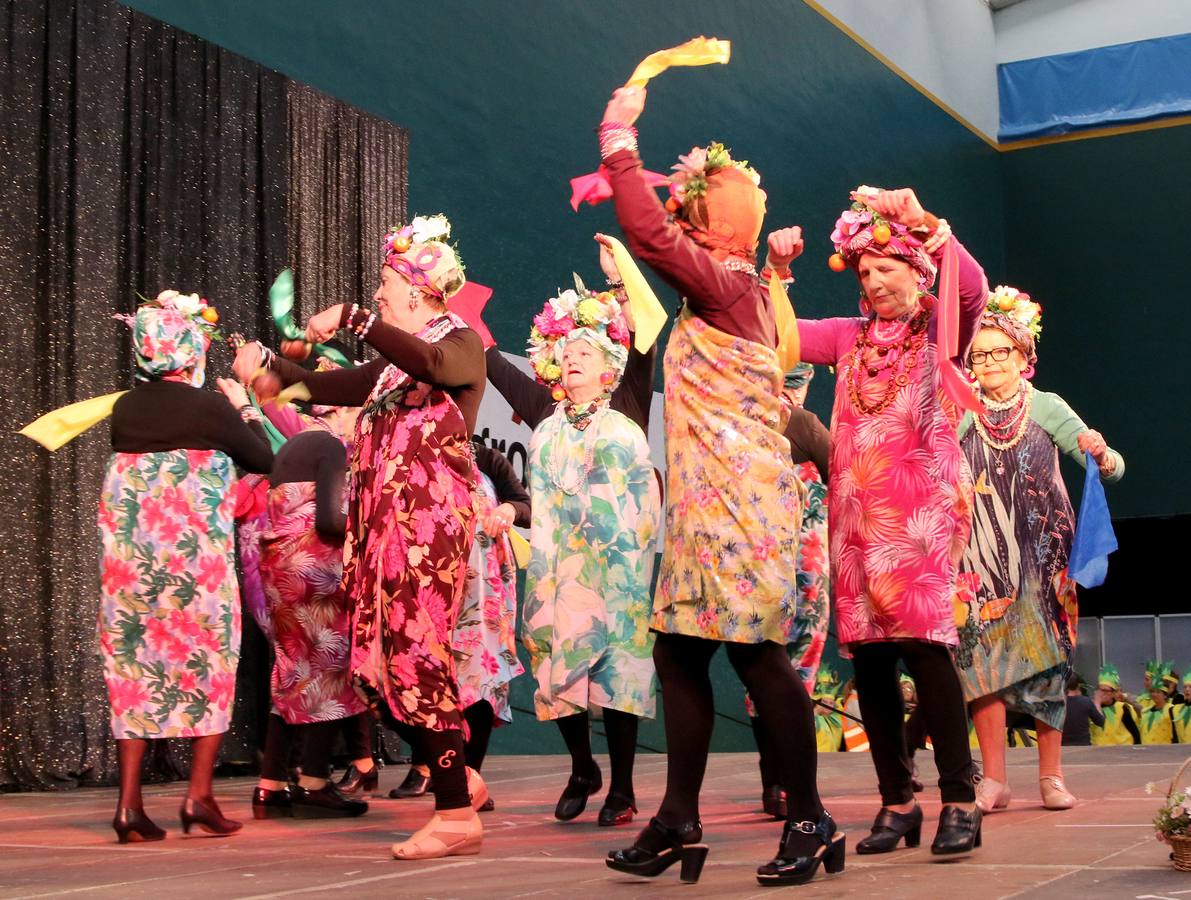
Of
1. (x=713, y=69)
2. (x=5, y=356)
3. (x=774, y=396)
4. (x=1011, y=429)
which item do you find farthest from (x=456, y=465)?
(x=713, y=69)

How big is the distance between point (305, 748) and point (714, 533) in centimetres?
213

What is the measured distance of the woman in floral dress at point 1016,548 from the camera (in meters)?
4.31

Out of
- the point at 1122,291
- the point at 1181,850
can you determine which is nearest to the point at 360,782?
the point at 1181,850

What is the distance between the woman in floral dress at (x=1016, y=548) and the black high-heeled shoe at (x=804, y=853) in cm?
148

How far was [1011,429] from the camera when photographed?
449cm

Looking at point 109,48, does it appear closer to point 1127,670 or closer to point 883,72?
point 883,72

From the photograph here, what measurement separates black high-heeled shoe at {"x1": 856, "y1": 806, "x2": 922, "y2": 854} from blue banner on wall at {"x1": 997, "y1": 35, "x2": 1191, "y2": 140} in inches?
474

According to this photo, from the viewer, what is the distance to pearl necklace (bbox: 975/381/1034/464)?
4484mm

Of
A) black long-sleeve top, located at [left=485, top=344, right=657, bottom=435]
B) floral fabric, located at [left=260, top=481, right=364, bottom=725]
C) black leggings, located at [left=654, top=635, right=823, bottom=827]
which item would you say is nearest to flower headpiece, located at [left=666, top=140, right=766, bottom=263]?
black leggings, located at [left=654, top=635, right=823, bottom=827]

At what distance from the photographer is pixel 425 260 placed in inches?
141

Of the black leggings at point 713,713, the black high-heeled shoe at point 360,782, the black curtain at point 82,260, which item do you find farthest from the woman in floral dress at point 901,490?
the black curtain at point 82,260

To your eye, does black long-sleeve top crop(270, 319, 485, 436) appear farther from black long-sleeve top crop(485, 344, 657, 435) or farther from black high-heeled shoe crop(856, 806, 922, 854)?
black high-heeled shoe crop(856, 806, 922, 854)

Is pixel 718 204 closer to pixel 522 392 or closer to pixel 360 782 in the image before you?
pixel 522 392

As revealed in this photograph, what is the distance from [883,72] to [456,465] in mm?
10439
